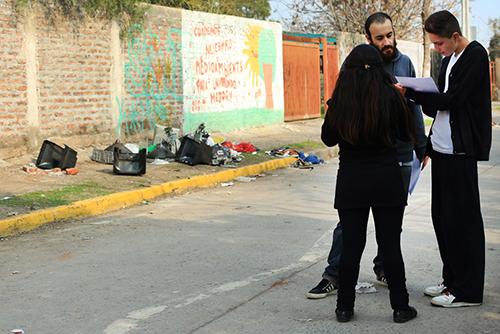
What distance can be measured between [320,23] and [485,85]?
99.5 ft

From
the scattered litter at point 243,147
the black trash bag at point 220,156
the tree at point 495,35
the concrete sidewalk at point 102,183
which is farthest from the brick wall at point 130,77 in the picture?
the tree at point 495,35

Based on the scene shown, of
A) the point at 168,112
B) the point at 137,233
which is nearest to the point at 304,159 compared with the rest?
the point at 168,112

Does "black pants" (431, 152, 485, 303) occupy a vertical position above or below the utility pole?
below

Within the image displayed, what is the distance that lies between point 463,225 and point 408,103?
87 centimetres

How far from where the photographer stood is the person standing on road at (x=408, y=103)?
18.0 feet

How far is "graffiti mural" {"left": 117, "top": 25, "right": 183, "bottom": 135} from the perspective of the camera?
14891mm

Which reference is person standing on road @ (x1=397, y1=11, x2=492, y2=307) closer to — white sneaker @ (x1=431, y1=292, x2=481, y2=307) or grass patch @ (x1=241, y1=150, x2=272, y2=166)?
white sneaker @ (x1=431, y1=292, x2=481, y2=307)

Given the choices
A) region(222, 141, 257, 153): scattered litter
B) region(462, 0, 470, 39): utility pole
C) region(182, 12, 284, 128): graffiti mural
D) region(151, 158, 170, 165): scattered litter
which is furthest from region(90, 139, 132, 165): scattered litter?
region(462, 0, 470, 39): utility pole

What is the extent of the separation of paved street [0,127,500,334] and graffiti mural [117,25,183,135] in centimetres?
491

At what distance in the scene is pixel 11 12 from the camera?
40.0ft

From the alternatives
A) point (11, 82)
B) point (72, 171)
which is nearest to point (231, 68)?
point (11, 82)

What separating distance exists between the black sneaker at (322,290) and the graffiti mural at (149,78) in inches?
371

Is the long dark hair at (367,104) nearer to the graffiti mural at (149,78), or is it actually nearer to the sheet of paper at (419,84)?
the sheet of paper at (419,84)

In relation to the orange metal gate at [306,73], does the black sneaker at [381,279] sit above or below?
below
